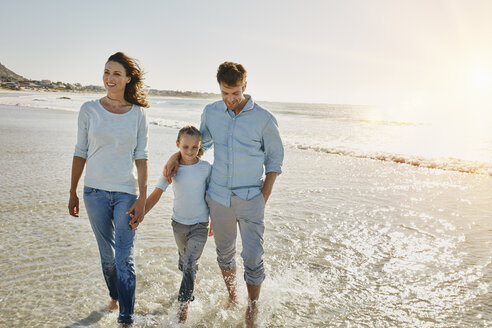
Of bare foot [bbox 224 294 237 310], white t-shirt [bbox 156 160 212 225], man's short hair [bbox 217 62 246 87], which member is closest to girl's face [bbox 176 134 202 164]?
white t-shirt [bbox 156 160 212 225]

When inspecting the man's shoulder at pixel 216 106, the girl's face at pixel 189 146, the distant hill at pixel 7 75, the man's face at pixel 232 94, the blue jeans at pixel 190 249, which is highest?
the distant hill at pixel 7 75

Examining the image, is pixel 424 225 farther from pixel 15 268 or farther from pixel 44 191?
pixel 44 191

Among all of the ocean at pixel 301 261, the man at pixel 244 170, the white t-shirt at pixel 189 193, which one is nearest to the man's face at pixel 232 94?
the man at pixel 244 170

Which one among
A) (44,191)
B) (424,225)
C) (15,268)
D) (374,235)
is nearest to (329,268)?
(374,235)

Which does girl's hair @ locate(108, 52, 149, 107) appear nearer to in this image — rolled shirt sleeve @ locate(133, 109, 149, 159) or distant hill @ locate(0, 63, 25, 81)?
rolled shirt sleeve @ locate(133, 109, 149, 159)

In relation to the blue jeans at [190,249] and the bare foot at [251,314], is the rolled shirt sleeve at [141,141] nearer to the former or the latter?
the blue jeans at [190,249]

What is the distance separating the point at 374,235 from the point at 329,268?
1.50 meters

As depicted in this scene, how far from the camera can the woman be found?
283cm

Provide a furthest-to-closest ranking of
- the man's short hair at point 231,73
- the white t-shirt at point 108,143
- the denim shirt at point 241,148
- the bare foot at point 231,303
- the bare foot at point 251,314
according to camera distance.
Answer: the bare foot at point 231,303, the bare foot at point 251,314, the denim shirt at point 241,148, the man's short hair at point 231,73, the white t-shirt at point 108,143

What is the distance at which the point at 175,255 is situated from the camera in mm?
4598

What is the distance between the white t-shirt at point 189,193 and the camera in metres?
3.27

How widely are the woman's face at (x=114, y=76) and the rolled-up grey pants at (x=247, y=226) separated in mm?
1231

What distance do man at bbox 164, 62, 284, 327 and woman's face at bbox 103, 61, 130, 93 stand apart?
0.78 m

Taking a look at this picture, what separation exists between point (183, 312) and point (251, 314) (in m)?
0.62
